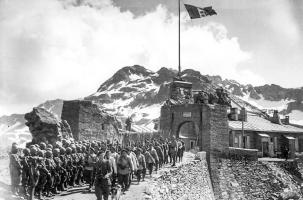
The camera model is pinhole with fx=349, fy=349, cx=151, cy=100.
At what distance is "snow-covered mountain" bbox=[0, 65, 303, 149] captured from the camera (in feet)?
368

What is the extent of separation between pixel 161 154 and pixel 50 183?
810 centimetres

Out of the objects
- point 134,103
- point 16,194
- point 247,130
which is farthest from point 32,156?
point 134,103

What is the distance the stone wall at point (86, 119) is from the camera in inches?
791

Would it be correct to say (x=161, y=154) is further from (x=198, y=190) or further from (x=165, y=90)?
(x=165, y=90)

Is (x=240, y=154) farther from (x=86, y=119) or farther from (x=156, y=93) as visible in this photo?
(x=156, y=93)

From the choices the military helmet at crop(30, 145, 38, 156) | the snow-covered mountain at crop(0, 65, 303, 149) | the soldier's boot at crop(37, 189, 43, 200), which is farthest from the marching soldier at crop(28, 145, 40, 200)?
the snow-covered mountain at crop(0, 65, 303, 149)

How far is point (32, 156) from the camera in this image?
10930 millimetres

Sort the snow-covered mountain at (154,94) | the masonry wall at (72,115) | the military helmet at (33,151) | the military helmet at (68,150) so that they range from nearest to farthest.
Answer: the military helmet at (33,151), the military helmet at (68,150), the masonry wall at (72,115), the snow-covered mountain at (154,94)

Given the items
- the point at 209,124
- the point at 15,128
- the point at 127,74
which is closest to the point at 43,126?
the point at 209,124

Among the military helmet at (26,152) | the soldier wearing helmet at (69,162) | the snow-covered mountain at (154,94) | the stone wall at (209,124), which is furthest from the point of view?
the snow-covered mountain at (154,94)

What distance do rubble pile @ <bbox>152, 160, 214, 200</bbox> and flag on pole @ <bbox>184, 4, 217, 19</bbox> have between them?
1115 centimetres

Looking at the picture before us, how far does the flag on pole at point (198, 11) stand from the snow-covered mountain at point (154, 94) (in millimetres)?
67228

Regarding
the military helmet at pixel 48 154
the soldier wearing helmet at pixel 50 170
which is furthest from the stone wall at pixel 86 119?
the military helmet at pixel 48 154

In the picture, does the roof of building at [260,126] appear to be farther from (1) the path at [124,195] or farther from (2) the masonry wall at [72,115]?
(1) the path at [124,195]
